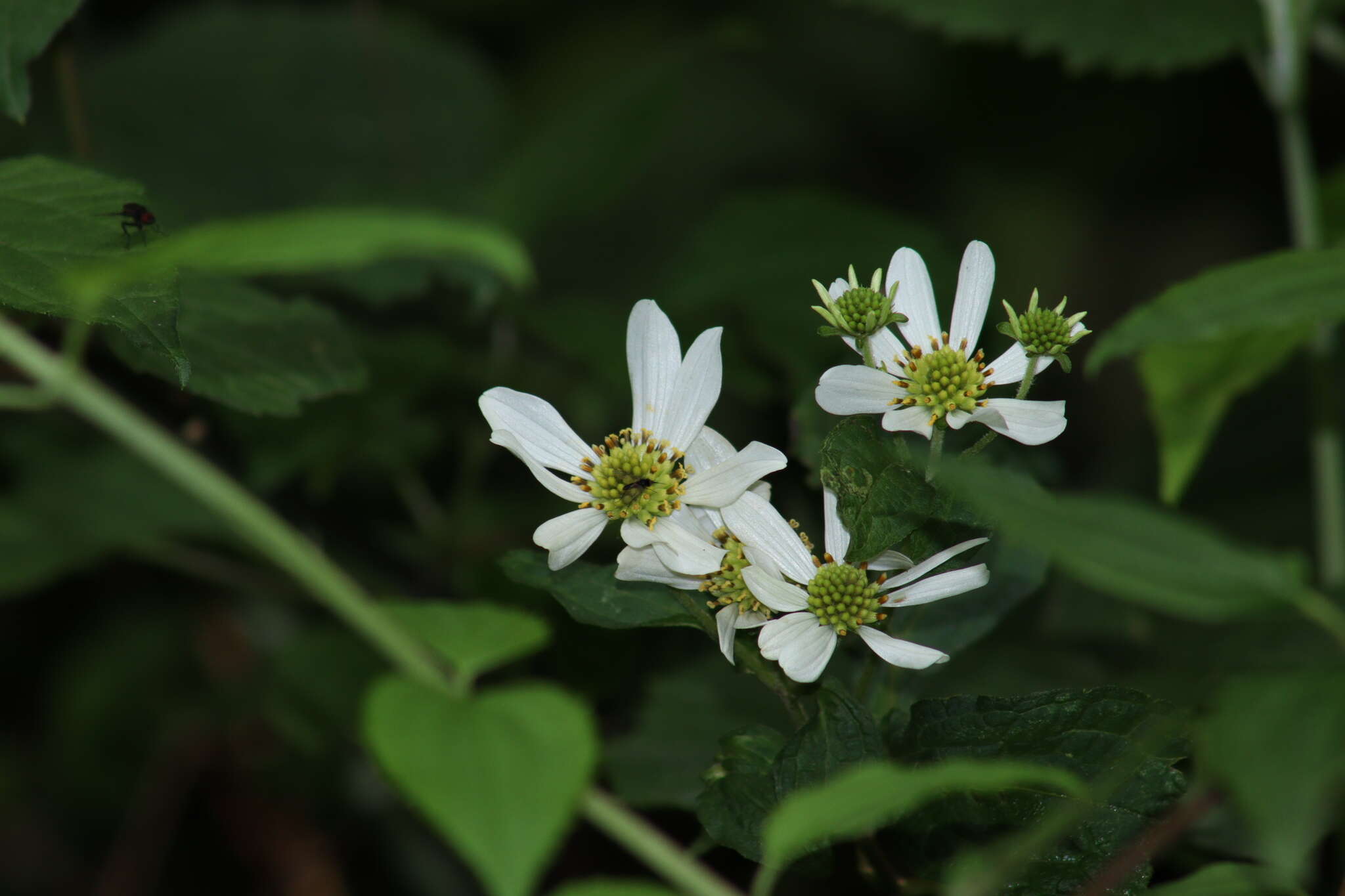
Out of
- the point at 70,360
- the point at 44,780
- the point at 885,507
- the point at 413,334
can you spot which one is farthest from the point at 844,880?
the point at 44,780

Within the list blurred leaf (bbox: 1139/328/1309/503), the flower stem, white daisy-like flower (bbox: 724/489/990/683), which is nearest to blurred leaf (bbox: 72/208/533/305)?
the flower stem

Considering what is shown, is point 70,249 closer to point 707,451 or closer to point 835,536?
point 707,451

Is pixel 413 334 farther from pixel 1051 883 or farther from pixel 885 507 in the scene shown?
pixel 1051 883

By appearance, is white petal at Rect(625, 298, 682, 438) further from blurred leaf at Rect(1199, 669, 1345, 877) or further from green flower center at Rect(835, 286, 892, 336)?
blurred leaf at Rect(1199, 669, 1345, 877)

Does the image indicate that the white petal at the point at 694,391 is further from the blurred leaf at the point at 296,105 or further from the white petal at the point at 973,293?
the blurred leaf at the point at 296,105

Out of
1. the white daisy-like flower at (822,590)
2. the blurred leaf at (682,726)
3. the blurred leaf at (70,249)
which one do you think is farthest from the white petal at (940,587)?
the blurred leaf at (70,249)

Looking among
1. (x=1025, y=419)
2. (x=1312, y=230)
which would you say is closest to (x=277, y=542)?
(x=1025, y=419)
